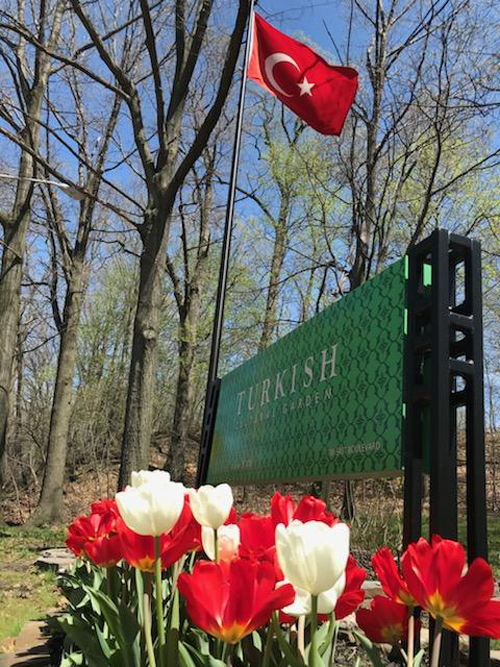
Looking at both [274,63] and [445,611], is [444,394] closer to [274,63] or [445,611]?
[445,611]

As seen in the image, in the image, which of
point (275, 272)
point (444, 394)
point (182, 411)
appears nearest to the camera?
point (444, 394)

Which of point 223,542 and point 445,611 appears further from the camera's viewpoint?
point 223,542

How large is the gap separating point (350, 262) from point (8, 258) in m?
6.78

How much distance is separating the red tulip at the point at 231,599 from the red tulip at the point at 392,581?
32cm

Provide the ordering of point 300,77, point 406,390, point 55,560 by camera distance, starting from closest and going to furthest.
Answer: point 406,390 → point 300,77 → point 55,560

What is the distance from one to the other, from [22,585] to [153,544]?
4462 mm

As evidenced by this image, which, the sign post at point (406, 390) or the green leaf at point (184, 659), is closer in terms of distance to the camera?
the green leaf at point (184, 659)

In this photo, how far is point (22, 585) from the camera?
489cm

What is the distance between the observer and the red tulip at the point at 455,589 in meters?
0.92

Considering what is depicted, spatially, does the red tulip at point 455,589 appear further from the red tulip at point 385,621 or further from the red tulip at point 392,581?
the red tulip at point 385,621

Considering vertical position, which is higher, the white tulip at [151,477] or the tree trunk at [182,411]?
the tree trunk at [182,411]

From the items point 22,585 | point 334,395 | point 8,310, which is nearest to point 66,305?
point 8,310

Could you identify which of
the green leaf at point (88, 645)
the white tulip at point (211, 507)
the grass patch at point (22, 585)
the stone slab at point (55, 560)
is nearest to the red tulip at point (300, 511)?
the white tulip at point (211, 507)

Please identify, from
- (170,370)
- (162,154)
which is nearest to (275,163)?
(162,154)
